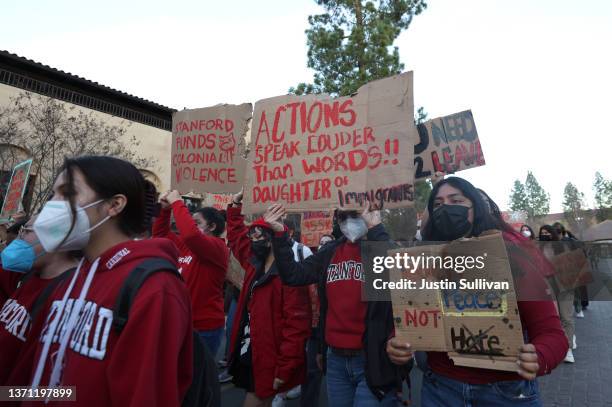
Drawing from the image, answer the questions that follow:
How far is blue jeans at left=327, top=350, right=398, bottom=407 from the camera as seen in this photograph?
2.63 m

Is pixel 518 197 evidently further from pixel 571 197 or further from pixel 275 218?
pixel 275 218

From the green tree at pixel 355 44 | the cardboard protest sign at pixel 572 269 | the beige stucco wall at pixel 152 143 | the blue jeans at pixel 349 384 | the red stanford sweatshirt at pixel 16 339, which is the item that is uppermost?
the green tree at pixel 355 44

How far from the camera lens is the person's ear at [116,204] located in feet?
5.30

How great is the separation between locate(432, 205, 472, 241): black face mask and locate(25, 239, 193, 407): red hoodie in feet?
4.25

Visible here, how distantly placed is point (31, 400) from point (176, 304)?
22.4 inches

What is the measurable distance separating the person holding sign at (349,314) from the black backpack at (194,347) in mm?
1161

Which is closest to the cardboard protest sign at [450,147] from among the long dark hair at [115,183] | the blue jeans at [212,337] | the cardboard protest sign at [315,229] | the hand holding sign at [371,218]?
the hand holding sign at [371,218]

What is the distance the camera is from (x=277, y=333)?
330 cm

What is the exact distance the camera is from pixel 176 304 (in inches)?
52.2

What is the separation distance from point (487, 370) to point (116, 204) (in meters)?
1.76

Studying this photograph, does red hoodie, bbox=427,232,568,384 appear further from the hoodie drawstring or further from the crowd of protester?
the hoodie drawstring

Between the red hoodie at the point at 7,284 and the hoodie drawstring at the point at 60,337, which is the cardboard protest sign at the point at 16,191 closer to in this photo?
the red hoodie at the point at 7,284

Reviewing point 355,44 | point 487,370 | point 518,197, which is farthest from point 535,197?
point 487,370

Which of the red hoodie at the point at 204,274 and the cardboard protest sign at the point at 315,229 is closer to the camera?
the red hoodie at the point at 204,274
